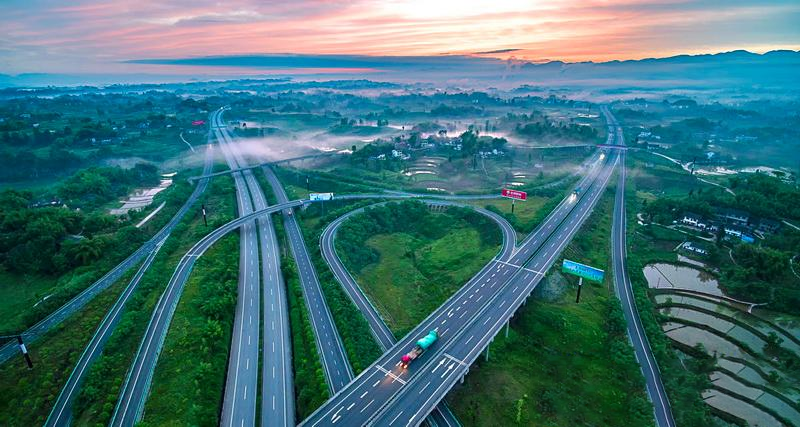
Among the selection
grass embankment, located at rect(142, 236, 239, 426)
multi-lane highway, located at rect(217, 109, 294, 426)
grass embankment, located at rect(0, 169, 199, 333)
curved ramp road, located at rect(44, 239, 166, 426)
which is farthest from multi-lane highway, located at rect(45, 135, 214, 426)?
multi-lane highway, located at rect(217, 109, 294, 426)

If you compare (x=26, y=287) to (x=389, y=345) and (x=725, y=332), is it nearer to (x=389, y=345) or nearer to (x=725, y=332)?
(x=389, y=345)

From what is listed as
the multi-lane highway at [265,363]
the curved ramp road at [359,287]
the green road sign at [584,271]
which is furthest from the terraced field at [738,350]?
the multi-lane highway at [265,363]

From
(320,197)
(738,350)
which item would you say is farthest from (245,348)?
(738,350)

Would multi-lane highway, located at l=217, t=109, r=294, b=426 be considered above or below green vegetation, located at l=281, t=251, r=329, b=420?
below

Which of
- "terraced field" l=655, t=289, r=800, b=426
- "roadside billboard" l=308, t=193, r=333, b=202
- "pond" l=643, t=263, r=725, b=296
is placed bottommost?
"terraced field" l=655, t=289, r=800, b=426

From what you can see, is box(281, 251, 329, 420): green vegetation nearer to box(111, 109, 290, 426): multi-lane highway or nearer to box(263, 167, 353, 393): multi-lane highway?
box(263, 167, 353, 393): multi-lane highway

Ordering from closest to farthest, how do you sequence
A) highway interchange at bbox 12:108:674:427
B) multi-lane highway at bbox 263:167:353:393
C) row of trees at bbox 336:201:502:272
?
highway interchange at bbox 12:108:674:427 → multi-lane highway at bbox 263:167:353:393 → row of trees at bbox 336:201:502:272
